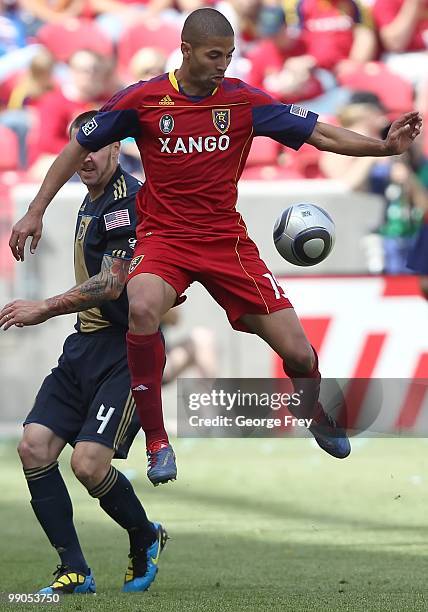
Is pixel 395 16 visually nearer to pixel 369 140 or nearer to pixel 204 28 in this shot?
pixel 369 140

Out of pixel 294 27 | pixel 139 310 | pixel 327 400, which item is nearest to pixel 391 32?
pixel 294 27

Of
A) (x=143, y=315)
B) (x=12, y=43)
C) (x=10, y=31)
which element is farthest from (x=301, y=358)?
(x=10, y=31)

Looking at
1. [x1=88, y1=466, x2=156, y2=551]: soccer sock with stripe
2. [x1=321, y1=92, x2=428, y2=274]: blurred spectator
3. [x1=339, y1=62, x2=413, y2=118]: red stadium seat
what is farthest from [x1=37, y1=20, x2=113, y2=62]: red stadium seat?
[x1=88, y1=466, x2=156, y2=551]: soccer sock with stripe

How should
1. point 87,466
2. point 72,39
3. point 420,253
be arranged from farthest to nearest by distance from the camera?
point 72,39 < point 420,253 < point 87,466

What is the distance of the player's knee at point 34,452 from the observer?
585cm

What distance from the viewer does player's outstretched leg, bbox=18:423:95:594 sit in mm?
5855

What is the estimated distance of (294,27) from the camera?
12977mm

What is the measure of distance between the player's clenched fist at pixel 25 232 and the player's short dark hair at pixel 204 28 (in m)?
1.08

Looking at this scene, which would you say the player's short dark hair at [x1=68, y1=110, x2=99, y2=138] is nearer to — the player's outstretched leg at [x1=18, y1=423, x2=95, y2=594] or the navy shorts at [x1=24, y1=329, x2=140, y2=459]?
the navy shorts at [x1=24, y1=329, x2=140, y2=459]

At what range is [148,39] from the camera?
1298cm

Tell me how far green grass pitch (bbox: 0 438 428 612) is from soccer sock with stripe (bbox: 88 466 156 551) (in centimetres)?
27

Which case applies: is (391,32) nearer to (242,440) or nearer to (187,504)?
(242,440)

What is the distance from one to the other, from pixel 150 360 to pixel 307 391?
1.01m

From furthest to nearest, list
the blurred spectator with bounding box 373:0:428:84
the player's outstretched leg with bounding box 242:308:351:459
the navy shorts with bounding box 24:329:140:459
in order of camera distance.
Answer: the blurred spectator with bounding box 373:0:428:84 < the navy shorts with bounding box 24:329:140:459 < the player's outstretched leg with bounding box 242:308:351:459
